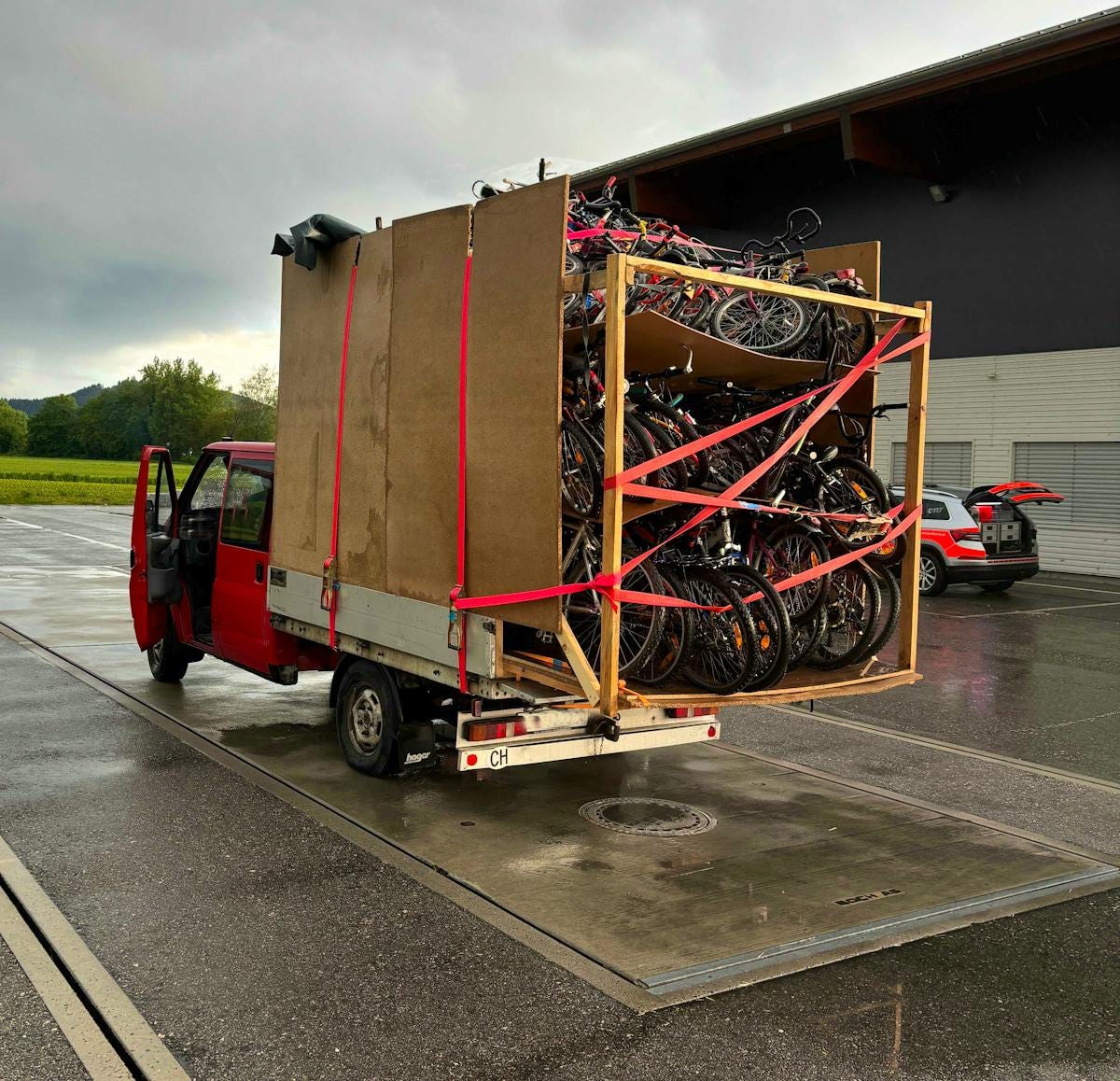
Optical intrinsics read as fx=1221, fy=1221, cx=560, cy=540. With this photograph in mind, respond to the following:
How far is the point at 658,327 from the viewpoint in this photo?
19.9 ft

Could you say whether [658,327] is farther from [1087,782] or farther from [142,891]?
[1087,782]

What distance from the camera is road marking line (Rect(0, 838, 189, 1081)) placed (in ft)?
12.5

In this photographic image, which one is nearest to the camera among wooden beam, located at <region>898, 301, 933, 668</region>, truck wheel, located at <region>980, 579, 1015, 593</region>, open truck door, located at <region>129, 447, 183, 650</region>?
wooden beam, located at <region>898, 301, 933, 668</region>

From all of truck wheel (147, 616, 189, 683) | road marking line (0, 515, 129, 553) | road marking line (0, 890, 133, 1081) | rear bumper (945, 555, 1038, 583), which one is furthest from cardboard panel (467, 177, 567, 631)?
road marking line (0, 515, 129, 553)

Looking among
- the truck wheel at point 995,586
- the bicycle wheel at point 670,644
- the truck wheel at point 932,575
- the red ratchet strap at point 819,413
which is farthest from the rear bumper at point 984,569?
the bicycle wheel at point 670,644

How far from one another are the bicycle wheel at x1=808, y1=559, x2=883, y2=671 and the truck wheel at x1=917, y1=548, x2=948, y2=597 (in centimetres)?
1135

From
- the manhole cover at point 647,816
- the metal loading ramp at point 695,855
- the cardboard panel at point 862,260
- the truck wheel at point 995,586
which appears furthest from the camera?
the truck wheel at point 995,586

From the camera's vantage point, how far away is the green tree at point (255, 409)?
112 metres

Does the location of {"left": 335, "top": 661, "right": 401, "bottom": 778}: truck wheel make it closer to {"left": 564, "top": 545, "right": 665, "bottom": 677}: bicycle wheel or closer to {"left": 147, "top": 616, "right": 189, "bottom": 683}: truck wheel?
{"left": 564, "top": 545, "right": 665, "bottom": 677}: bicycle wheel

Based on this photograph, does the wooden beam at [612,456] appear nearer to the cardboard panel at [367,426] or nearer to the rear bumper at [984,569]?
the cardboard panel at [367,426]

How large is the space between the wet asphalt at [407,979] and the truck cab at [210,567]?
1.35 m

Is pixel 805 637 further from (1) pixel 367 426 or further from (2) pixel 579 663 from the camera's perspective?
(1) pixel 367 426

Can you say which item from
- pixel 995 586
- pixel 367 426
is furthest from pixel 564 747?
pixel 995 586

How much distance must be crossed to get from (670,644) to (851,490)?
5.69 feet
